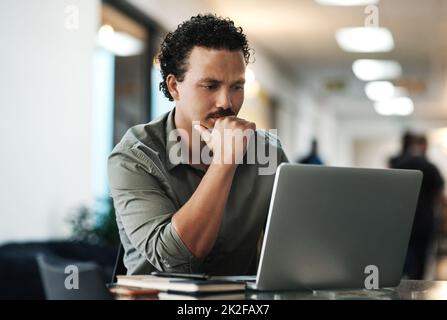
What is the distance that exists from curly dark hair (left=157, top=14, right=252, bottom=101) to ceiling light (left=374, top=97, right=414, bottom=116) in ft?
48.4

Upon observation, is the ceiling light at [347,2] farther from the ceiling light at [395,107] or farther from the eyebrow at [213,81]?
the ceiling light at [395,107]

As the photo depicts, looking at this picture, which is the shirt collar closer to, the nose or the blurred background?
the nose

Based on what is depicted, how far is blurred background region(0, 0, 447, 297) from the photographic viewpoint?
4539 mm

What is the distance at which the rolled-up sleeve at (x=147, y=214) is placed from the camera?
1713 mm

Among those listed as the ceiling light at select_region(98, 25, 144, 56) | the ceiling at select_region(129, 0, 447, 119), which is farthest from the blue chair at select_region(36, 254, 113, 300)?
the ceiling at select_region(129, 0, 447, 119)

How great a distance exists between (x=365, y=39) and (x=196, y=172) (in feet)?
26.7

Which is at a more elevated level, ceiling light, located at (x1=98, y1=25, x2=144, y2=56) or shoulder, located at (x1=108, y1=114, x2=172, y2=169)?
ceiling light, located at (x1=98, y1=25, x2=144, y2=56)

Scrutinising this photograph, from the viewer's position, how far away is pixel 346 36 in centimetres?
970

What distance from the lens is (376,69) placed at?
12.4 meters

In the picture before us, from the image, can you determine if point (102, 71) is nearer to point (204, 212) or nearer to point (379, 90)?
point (204, 212)
